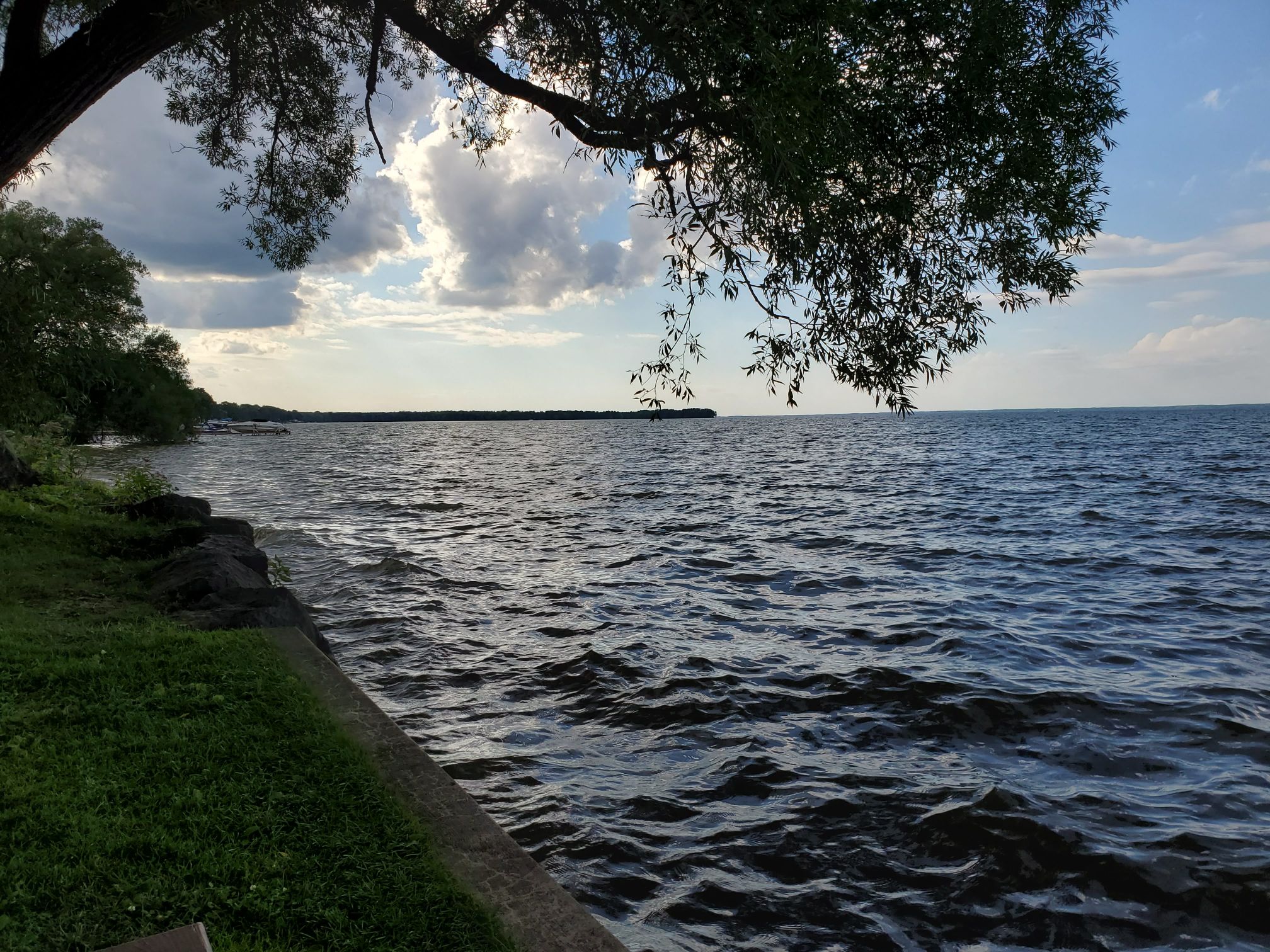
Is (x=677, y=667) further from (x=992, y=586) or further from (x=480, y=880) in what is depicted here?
(x=992, y=586)

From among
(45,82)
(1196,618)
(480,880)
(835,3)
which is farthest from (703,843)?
(1196,618)

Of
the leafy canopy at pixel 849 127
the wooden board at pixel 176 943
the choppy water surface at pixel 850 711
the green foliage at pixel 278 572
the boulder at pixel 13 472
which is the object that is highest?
the leafy canopy at pixel 849 127

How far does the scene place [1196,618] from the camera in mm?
11820

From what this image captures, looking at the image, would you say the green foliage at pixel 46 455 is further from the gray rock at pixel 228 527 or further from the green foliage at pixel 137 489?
the gray rock at pixel 228 527

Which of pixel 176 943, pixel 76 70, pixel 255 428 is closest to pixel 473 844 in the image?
pixel 176 943

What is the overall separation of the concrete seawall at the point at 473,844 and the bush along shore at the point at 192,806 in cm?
12

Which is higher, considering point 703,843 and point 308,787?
point 308,787

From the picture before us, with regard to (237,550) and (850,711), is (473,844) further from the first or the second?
(237,550)

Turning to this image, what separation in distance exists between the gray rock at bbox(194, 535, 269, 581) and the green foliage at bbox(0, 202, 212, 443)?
749 centimetres

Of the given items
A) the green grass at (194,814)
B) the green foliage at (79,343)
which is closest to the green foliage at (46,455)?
the green foliage at (79,343)

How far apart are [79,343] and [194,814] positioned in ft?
56.0

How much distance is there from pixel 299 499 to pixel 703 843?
2690cm

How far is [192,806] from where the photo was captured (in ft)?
14.5

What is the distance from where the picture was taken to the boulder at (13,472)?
15.2m
